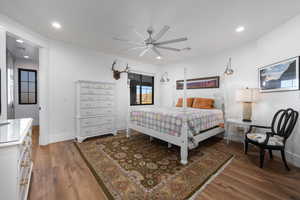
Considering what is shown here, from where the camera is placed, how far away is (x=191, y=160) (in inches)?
90.9

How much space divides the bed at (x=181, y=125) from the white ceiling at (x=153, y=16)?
1.72m

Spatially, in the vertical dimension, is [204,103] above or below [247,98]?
below

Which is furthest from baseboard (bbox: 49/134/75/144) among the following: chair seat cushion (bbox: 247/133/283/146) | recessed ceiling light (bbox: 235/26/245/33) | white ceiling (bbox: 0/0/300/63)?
recessed ceiling light (bbox: 235/26/245/33)

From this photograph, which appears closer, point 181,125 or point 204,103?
point 181,125

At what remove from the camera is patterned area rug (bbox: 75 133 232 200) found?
5.12 ft

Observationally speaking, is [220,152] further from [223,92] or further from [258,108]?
[223,92]

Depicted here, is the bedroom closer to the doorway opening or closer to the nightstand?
the nightstand

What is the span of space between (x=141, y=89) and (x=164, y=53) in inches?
72.7

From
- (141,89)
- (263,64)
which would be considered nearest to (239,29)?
(263,64)

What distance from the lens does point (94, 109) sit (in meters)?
3.38

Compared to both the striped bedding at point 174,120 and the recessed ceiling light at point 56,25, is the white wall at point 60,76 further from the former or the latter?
the striped bedding at point 174,120

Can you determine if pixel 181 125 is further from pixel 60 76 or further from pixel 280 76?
pixel 60 76

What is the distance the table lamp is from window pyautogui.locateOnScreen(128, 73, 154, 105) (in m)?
3.43

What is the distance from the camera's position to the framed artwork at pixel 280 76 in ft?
7.09
